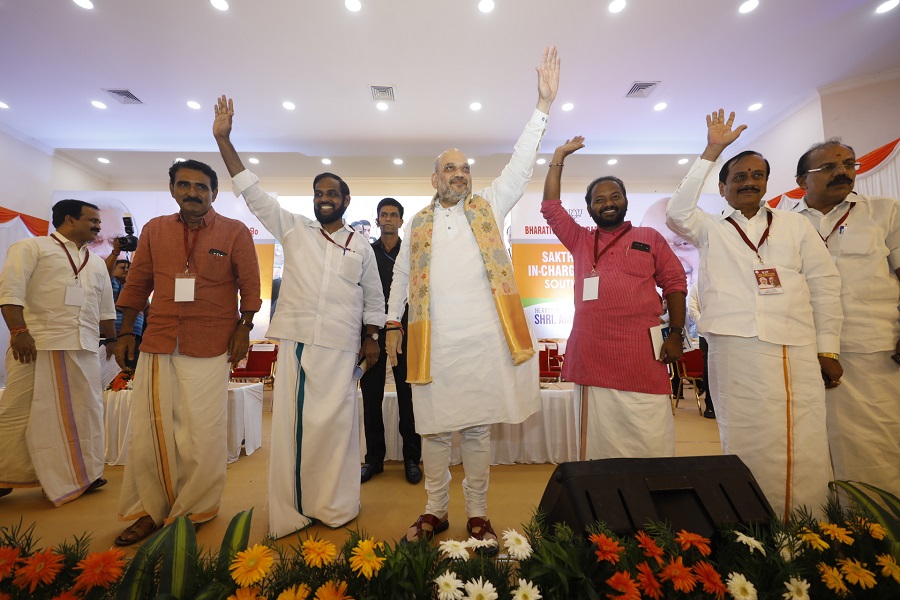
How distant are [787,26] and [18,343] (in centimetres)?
789

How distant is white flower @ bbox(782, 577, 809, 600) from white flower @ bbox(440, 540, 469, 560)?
772 mm

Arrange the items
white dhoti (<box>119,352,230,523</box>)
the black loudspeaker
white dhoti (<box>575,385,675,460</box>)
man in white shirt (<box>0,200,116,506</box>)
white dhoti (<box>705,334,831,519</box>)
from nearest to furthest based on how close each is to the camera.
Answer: the black loudspeaker, white dhoti (<box>705,334,831,519</box>), white dhoti (<box>575,385,675,460</box>), white dhoti (<box>119,352,230,523</box>), man in white shirt (<box>0,200,116,506</box>)

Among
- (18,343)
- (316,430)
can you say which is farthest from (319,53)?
(316,430)

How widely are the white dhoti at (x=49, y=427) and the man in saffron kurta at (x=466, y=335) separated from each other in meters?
2.50

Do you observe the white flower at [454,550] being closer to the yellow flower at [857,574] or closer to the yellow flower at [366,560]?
the yellow flower at [366,560]

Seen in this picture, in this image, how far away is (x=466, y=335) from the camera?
197 centimetres

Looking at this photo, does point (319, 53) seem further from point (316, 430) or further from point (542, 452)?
point (542, 452)

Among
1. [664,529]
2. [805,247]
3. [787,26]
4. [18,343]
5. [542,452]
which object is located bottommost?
[542,452]

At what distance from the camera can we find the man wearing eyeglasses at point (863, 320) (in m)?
2.11

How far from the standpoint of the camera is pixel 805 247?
2068mm

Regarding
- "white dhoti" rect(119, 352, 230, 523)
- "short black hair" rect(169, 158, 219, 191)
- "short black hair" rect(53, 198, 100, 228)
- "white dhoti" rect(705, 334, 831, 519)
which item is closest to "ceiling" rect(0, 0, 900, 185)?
"short black hair" rect(53, 198, 100, 228)

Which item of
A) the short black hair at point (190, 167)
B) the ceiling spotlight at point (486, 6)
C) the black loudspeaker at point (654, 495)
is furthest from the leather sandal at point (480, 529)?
the ceiling spotlight at point (486, 6)

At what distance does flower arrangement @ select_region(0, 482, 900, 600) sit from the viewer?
99 cm

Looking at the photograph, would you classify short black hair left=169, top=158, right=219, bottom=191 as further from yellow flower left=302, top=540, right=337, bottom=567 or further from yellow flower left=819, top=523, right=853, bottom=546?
yellow flower left=819, top=523, right=853, bottom=546
